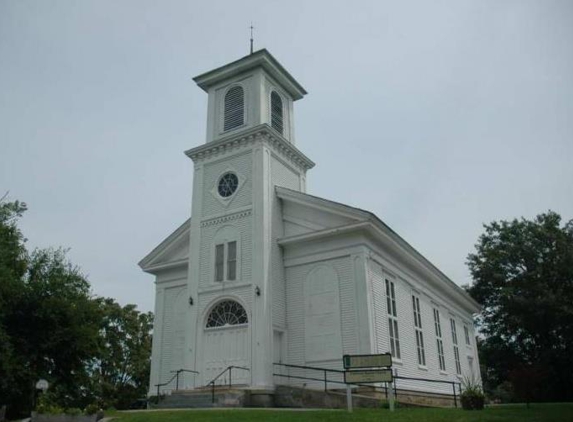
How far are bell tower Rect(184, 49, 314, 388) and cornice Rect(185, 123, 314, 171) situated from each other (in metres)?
0.05

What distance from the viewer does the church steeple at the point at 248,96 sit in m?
25.6

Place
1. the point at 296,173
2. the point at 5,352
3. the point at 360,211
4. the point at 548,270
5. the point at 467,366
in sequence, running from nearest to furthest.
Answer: the point at 5,352
the point at 360,211
the point at 296,173
the point at 467,366
the point at 548,270

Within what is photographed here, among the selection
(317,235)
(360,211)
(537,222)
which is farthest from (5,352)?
(537,222)

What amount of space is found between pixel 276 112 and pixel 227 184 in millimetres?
4544

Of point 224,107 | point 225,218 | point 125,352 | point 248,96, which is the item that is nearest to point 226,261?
point 225,218

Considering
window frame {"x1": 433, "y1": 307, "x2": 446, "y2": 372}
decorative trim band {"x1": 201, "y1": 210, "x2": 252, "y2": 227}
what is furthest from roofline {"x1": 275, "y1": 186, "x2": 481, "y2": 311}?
window frame {"x1": 433, "y1": 307, "x2": 446, "y2": 372}

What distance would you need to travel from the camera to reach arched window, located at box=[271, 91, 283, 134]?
2652cm

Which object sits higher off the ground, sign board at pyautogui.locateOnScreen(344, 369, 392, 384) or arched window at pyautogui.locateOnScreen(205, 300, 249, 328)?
arched window at pyautogui.locateOnScreen(205, 300, 249, 328)

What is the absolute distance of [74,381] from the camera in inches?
917

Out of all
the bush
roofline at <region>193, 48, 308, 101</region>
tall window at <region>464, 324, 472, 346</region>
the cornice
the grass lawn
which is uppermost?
roofline at <region>193, 48, 308, 101</region>

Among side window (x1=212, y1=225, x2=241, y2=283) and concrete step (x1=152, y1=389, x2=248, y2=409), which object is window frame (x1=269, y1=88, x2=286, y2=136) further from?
concrete step (x1=152, y1=389, x2=248, y2=409)

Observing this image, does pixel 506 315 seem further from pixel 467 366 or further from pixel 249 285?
pixel 249 285

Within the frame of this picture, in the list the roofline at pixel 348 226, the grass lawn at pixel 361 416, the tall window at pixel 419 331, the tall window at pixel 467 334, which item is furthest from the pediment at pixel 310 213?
the tall window at pixel 467 334

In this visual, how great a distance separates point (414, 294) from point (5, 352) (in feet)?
58.2
